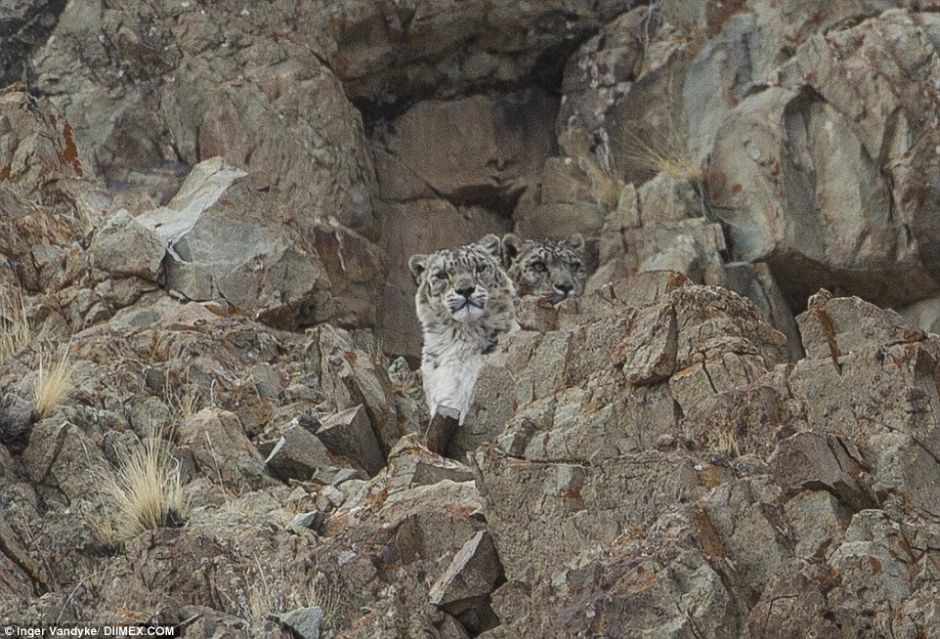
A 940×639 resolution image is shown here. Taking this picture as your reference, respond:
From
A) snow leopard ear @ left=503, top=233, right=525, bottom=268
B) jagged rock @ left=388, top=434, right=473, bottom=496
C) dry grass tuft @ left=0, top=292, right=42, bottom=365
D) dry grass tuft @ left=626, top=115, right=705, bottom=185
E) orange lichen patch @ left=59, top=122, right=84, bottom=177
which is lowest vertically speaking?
snow leopard ear @ left=503, top=233, right=525, bottom=268

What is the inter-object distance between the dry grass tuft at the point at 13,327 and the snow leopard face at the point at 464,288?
4074mm

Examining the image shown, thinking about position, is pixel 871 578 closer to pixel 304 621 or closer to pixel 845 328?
pixel 845 328

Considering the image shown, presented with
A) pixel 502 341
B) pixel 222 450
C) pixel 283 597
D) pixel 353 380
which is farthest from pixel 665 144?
pixel 283 597

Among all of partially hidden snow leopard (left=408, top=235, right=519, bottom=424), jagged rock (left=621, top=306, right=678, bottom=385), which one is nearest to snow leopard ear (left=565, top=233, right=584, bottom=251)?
partially hidden snow leopard (left=408, top=235, right=519, bottom=424)

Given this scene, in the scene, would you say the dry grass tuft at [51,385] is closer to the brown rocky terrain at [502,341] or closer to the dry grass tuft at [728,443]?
the brown rocky terrain at [502,341]

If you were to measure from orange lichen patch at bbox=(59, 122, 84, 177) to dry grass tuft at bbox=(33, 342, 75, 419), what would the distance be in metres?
6.92

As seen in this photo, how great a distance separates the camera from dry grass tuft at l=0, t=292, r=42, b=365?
1939 centimetres

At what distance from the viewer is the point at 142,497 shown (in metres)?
15.4

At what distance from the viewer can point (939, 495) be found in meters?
12.7

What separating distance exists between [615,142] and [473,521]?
44.9 feet

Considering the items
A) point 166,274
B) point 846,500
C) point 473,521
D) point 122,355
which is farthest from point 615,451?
point 166,274

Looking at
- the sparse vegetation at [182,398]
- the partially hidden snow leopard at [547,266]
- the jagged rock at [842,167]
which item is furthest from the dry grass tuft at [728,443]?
the jagged rock at [842,167]

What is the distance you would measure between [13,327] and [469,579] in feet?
28.1

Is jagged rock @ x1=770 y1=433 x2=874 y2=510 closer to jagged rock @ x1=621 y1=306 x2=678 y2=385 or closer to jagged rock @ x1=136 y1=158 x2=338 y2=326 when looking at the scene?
jagged rock @ x1=621 y1=306 x2=678 y2=385
